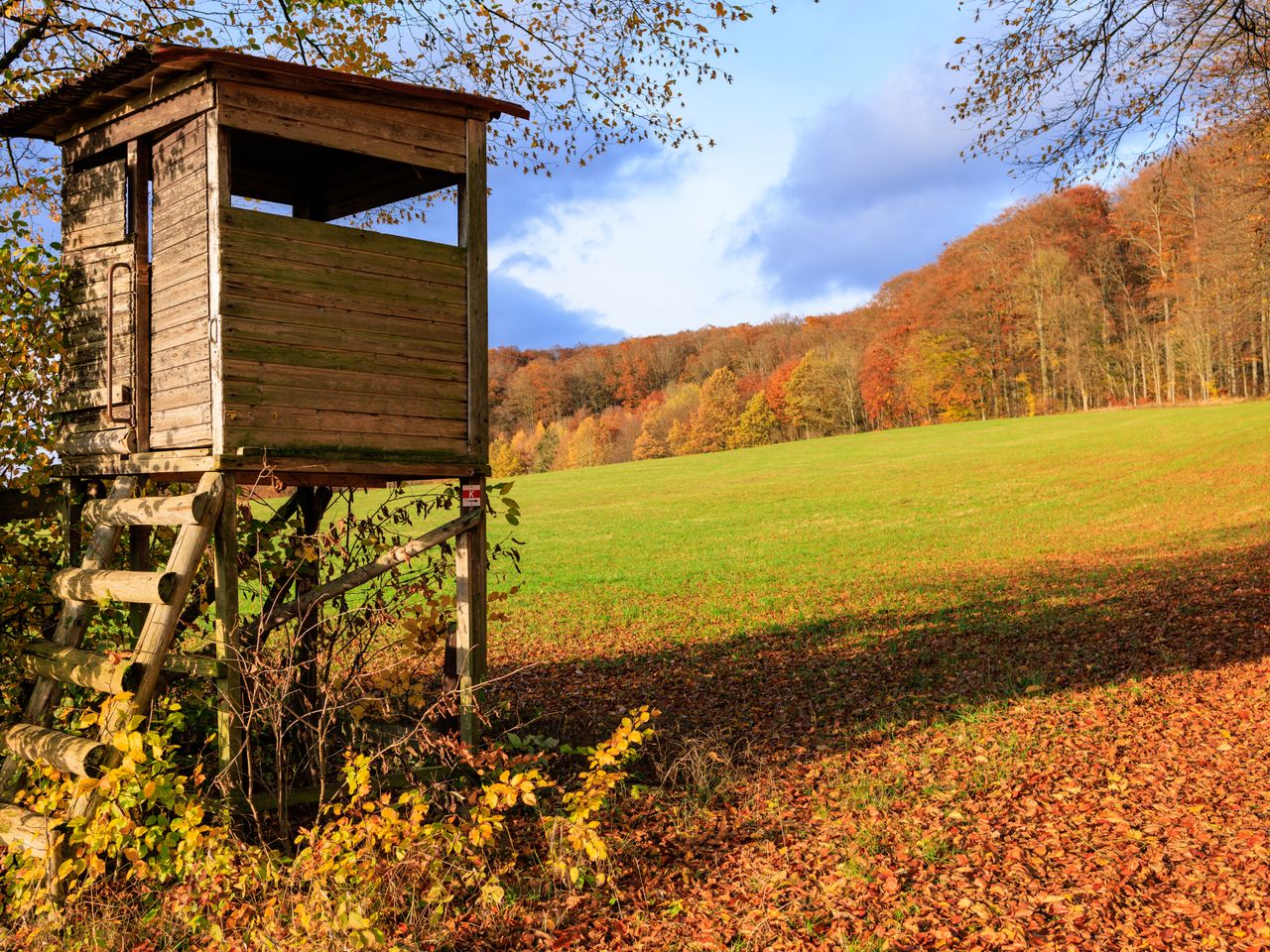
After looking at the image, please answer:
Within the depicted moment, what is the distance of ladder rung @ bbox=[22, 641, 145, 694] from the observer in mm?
6328

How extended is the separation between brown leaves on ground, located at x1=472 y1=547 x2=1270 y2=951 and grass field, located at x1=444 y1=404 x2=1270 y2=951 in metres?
0.03

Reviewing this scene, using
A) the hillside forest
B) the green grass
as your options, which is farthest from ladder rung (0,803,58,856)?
the hillside forest

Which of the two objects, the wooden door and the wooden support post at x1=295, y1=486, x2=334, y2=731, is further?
the wooden support post at x1=295, y1=486, x2=334, y2=731

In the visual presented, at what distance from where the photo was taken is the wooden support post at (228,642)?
6453mm

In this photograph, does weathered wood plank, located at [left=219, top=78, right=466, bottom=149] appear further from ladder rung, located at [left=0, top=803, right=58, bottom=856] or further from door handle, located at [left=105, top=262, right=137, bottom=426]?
ladder rung, located at [left=0, top=803, right=58, bottom=856]

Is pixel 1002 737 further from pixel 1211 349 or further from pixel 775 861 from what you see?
pixel 1211 349

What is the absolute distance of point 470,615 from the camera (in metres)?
7.84

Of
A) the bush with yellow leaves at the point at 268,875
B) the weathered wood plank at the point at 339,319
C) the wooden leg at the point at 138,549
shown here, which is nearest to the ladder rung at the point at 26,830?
the bush with yellow leaves at the point at 268,875

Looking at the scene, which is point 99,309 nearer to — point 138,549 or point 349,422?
point 138,549

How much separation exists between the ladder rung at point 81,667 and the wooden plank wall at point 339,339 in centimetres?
169

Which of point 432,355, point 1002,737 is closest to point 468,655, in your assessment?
point 432,355

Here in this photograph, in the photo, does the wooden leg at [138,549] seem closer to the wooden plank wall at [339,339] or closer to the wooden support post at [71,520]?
the wooden support post at [71,520]

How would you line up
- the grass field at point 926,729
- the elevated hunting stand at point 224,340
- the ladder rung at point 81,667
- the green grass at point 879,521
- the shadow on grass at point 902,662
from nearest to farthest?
the grass field at point 926,729, the ladder rung at point 81,667, the elevated hunting stand at point 224,340, the shadow on grass at point 902,662, the green grass at point 879,521

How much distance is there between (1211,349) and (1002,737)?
56252mm
